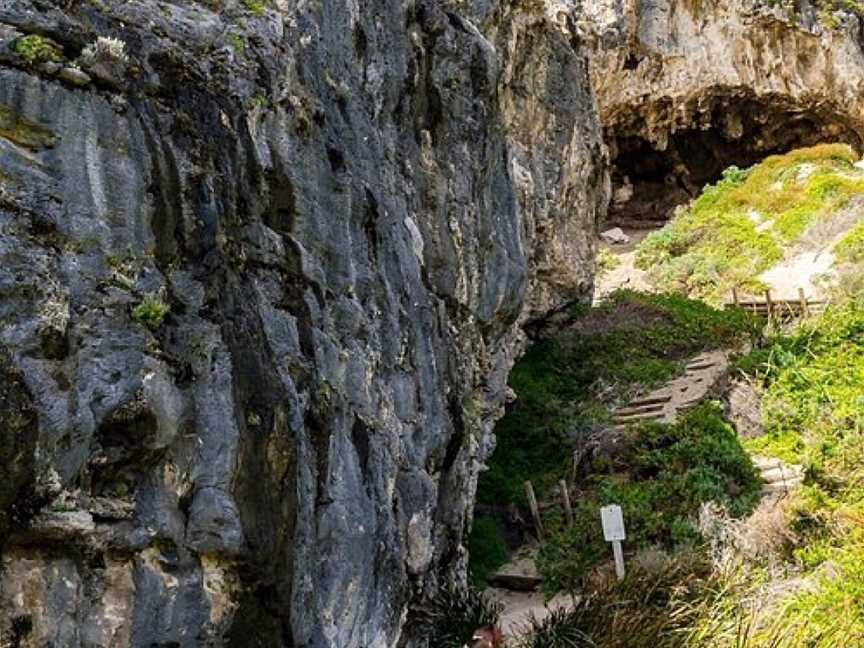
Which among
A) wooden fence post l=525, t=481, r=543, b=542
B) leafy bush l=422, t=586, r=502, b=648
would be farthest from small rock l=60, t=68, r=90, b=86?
wooden fence post l=525, t=481, r=543, b=542

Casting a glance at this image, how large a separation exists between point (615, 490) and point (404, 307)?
6500 millimetres

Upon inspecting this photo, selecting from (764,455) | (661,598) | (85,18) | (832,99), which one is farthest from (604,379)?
(832,99)

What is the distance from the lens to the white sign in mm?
11289

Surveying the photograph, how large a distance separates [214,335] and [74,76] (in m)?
1.91

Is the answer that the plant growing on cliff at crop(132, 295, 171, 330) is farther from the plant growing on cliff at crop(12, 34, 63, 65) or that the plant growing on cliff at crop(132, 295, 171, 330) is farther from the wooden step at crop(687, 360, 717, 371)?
the wooden step at crop(687, 360, 717, 371)

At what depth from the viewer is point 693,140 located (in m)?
34.5

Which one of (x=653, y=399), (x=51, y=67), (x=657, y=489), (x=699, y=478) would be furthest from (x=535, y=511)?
(x=51, y=67)

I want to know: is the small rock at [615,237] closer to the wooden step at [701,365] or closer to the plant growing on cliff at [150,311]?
the wooden step at [701,365]

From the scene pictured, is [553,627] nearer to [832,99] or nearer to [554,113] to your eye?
[554,113]

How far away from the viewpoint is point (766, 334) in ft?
65.3

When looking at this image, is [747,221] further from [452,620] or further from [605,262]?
[452,620]

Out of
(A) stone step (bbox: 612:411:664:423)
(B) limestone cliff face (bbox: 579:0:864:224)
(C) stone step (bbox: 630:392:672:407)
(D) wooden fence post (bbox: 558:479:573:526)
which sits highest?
(B) limestone cliff face (bbox: 579:0:864:224)

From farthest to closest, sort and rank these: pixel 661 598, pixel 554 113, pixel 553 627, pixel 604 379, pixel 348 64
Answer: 1. pixel 604 379
2. pixel 554 113
3. pixel 661 598
4. pixel 553 627
5. pixel 348 64

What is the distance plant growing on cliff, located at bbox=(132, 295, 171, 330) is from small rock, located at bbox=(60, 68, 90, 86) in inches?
58.1
